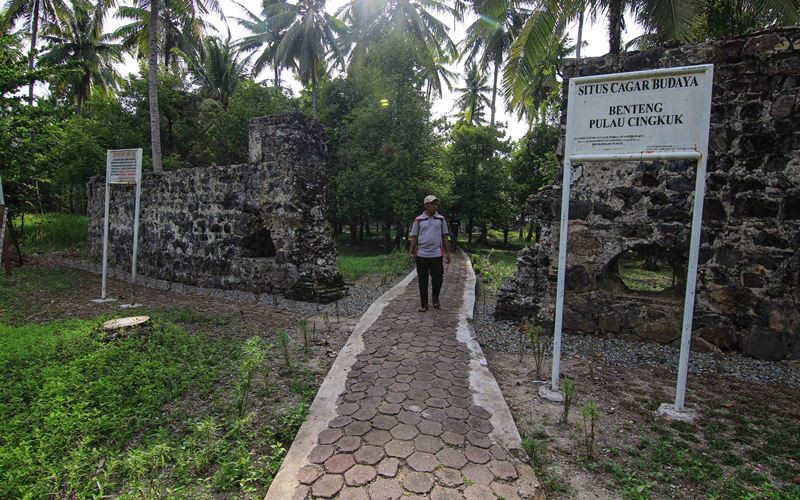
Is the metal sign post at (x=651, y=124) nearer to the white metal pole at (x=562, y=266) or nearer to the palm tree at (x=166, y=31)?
the white metal pole at (x=562, y=266)

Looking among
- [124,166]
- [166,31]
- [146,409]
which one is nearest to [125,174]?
[124,166]

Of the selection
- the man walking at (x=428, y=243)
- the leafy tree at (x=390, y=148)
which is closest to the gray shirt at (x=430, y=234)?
the man walking at (x=428, y=243)

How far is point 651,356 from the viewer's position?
477 centimetres

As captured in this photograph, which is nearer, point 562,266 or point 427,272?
point 562,266

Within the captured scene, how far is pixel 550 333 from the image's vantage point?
18.1ft

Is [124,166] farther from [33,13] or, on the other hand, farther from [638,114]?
[33,13]

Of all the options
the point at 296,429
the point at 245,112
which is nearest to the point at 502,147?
the point at 245,112

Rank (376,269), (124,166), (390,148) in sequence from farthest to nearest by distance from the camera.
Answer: (390,148) < (376,269) < (124,166)

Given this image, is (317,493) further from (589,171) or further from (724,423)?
(589,171)

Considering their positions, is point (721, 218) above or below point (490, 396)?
above

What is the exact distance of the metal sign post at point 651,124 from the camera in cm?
336

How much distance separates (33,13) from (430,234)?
86.2 ft

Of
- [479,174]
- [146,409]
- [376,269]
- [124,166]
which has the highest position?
[479,174]

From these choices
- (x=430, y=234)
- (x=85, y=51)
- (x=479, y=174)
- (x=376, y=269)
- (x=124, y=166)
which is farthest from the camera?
(x=85, y=51)
